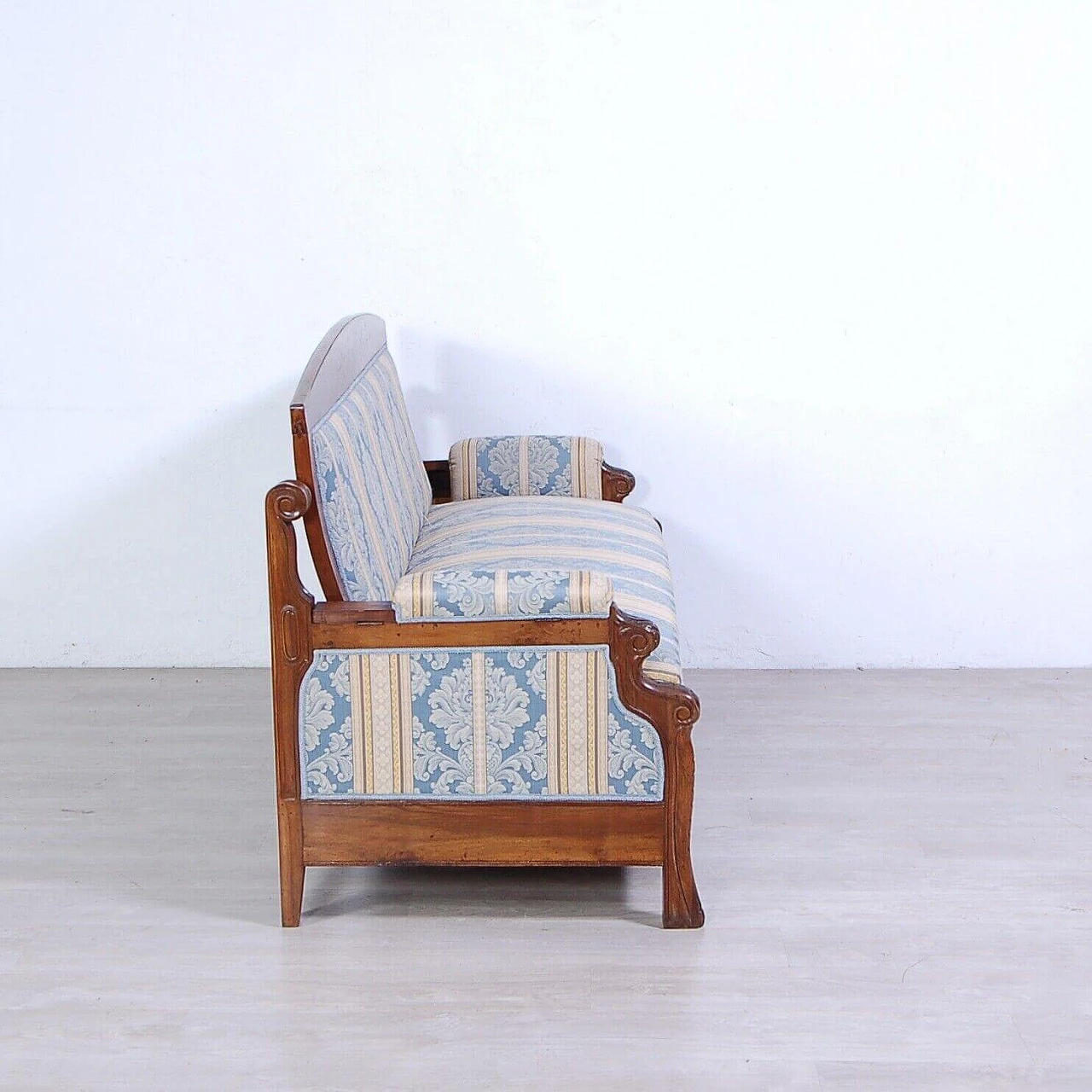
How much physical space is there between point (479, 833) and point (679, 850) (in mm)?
347

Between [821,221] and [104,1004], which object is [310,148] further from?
[104,1004]

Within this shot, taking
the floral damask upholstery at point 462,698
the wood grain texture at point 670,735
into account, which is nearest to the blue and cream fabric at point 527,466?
the floral damask upholstery at point 462,698

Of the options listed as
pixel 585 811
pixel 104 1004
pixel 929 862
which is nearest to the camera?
pixel 104 1004

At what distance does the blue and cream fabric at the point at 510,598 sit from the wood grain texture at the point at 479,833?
340 mm

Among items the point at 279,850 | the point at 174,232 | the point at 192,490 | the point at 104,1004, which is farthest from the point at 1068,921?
the point at 174,232

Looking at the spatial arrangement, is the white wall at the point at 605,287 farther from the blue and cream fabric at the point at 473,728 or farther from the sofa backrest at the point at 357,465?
the blue and cream fabric at the point at 473,728

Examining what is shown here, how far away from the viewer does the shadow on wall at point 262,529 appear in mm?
3521

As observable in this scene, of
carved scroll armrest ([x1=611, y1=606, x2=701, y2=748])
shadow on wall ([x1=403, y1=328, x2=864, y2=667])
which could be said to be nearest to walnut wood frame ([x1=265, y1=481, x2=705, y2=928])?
carved scroll armrest ([x1=611, y1=606, x2=701, y2=748])

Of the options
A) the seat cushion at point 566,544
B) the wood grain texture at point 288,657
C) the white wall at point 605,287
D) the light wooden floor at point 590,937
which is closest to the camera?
the light wooden floor at point 590,937

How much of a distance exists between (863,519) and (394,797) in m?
1.75

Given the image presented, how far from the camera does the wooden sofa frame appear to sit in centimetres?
Result: 222

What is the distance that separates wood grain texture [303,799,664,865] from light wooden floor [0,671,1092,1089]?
0.11 m

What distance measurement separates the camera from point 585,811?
7.54 feet

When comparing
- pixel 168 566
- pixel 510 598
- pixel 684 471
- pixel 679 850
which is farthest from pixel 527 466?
pixel 679 850
